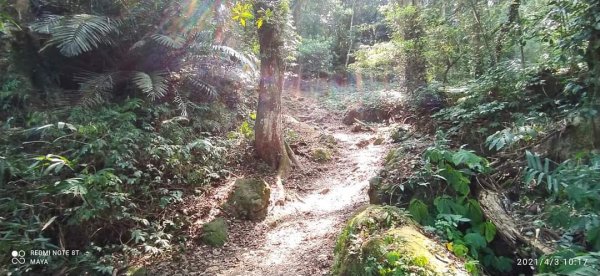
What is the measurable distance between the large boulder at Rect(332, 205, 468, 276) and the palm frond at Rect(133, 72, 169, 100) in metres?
4.03

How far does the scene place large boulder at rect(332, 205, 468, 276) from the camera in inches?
96.4

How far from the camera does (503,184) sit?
12.8 ft

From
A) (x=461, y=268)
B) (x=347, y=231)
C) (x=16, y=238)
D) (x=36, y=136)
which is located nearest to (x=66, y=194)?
(x=16, y=238)

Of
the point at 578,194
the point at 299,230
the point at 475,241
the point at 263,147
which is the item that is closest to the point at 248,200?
the point at 299,230

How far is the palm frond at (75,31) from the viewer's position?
503 cm

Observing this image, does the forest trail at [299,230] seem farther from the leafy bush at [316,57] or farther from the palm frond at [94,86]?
the leafy bush at [316,57]

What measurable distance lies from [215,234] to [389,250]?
2818 millimetres

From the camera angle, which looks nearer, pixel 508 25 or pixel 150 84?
pixel 150 84

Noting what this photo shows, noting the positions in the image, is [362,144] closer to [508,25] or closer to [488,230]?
[508,25]

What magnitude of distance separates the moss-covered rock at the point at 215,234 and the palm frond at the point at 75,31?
3282mm

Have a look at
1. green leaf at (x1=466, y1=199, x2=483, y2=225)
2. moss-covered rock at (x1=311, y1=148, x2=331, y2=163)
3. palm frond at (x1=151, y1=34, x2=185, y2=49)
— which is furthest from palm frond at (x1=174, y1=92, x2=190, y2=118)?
green leaf at (x1=466, y1=199, x2=483, y2=225)

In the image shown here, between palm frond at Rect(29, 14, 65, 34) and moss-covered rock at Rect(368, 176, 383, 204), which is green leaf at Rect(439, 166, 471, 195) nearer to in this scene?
moss-covered rock at Rect(368, 176, 383, 204)

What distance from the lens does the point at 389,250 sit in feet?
8.54

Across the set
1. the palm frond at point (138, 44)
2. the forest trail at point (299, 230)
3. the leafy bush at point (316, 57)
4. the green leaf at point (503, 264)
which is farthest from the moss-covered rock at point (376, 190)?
the leafy bush at point (316, 57)
